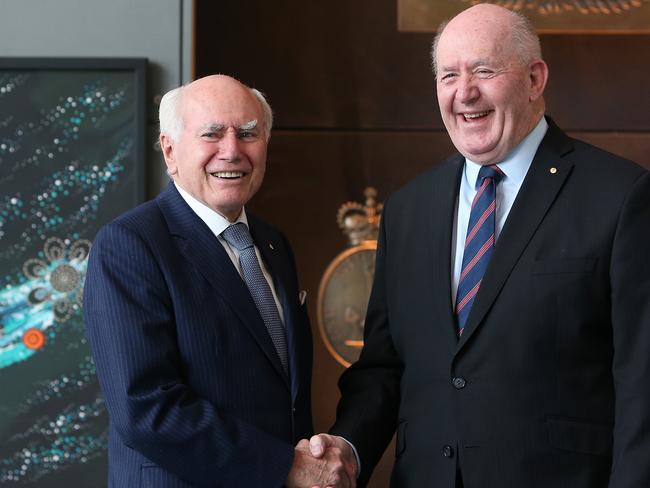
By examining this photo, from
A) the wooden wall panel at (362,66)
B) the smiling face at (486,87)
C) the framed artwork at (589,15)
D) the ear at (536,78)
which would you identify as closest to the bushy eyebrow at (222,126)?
the smiling face at (486,87)

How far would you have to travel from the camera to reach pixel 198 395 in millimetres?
2416

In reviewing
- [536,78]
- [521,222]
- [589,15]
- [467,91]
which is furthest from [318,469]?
[589,15]

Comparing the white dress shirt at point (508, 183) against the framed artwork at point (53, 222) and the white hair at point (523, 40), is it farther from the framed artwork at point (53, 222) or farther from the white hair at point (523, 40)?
the framed artwork at point (53, 222)

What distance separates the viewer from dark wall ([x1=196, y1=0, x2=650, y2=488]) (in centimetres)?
422

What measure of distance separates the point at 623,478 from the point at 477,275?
0.55m

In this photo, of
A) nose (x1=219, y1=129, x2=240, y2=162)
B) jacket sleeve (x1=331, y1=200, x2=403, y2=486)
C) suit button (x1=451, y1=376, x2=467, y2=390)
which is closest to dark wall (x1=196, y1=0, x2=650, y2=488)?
jacket sleeve (x1=331, y1=200, x2=403, y2=486)

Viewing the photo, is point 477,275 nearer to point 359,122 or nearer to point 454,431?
point 454,431

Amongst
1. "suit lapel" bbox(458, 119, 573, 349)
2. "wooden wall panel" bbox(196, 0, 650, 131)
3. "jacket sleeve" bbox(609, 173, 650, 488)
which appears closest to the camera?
"jacket sleeve" bbox(609, 173, 650, 488)

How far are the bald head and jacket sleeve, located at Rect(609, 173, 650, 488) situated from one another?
36.5 inches

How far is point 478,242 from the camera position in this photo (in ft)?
8.39

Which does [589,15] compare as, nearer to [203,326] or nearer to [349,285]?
[349,285]

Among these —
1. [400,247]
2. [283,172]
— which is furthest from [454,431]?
[283,172]

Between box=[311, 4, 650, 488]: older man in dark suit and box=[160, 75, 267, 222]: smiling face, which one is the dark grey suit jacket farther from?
box=[160, 75, 267, 222]: smiling face

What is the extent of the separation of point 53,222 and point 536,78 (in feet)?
5.01
